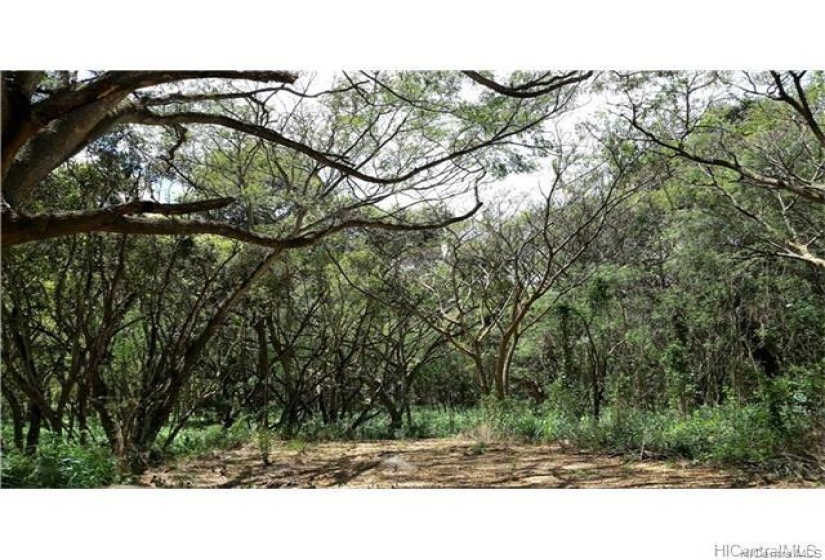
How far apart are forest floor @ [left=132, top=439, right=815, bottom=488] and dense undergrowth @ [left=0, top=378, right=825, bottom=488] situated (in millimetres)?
173

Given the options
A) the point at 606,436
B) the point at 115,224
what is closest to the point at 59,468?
the point at 115,224

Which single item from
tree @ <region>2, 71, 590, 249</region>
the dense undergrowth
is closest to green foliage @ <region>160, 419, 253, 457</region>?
the dense undergrowth

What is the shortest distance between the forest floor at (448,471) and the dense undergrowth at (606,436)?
0.57ft

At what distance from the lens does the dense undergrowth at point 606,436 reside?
153 inches

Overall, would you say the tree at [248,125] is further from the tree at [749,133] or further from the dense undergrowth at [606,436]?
the dense undergrowth at [606,436]

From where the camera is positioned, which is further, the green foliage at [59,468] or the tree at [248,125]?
the green foliage at [59,468]

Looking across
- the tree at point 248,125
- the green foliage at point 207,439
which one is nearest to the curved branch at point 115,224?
the tree at point 248,125

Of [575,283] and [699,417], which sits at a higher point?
[575,283]

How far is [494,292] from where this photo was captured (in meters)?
9.12

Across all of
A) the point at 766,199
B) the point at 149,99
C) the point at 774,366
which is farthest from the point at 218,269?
the point at 774,366

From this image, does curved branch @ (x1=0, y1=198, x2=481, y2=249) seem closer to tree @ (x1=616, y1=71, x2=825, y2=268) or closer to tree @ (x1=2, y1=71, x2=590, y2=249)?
tree @ (x1=2, y1=71, x2=590, y2=249)
